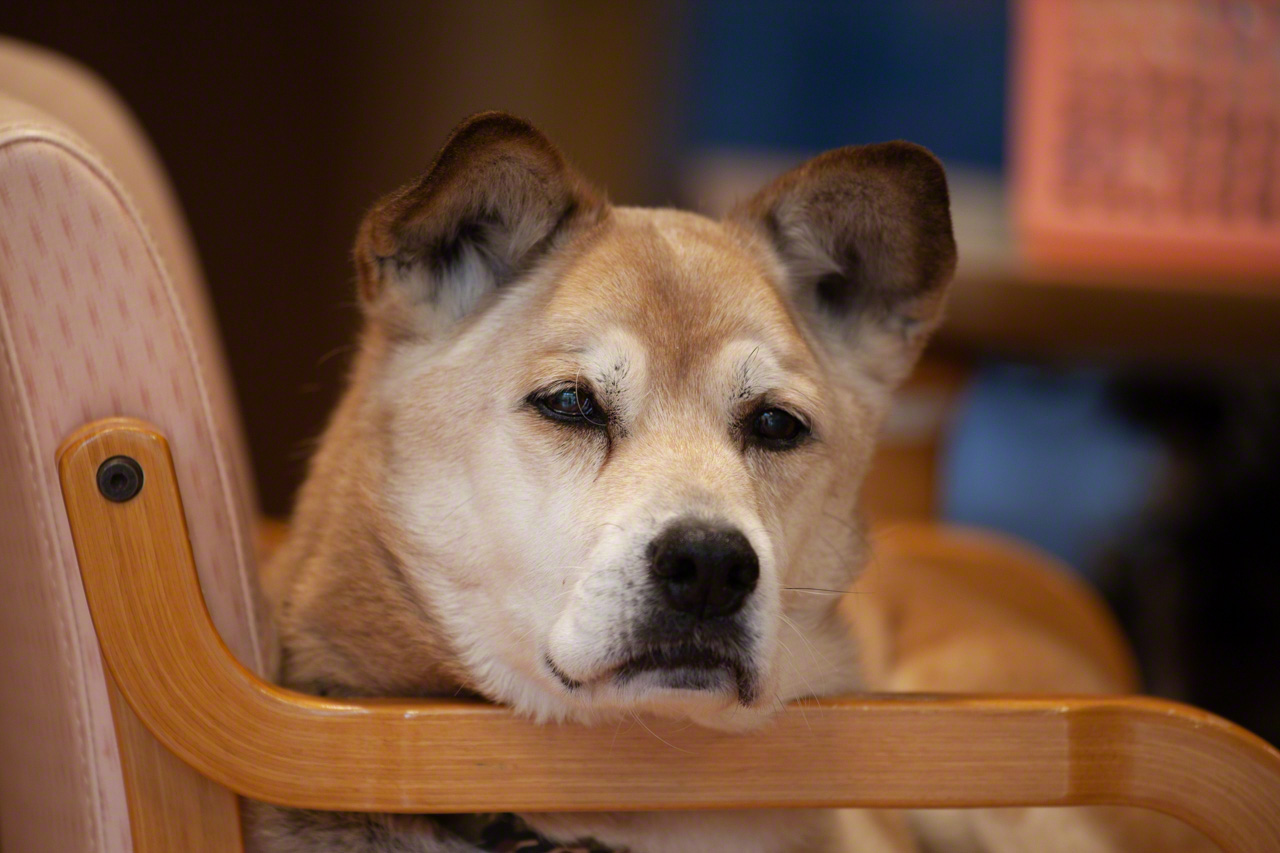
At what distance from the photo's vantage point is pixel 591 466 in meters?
1.18

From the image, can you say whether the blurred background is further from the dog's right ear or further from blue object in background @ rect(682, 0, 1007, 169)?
the dog's right ear

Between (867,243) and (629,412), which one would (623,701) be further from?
(867,243)

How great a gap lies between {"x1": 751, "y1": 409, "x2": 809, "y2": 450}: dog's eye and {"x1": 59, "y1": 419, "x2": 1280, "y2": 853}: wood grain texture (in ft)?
1.04

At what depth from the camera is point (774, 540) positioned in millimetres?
1225

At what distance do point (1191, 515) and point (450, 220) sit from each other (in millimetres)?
3140

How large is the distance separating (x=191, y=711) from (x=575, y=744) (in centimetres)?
37

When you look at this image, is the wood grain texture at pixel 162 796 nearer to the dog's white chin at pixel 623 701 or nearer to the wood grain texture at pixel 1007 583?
the dog's white chin at pixel 623 701

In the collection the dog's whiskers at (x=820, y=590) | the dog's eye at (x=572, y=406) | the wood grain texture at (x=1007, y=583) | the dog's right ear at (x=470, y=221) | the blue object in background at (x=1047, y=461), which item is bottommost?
the blue object in background at (x=1047, y=461)

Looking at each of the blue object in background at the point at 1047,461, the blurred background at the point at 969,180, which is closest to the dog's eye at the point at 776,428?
the blurred background at the point at 969,180

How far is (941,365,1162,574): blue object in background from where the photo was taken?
3.78m

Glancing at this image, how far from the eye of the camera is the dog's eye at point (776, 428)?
1274 mm

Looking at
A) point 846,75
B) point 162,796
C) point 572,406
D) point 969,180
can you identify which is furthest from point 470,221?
point 846,75

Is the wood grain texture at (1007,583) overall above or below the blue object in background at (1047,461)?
above

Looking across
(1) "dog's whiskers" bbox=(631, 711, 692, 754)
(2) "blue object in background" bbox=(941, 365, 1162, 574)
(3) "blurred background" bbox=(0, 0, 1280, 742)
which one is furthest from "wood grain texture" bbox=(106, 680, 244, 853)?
(2) "blue object in background" bbox=(941, 365, 1162, 574)
